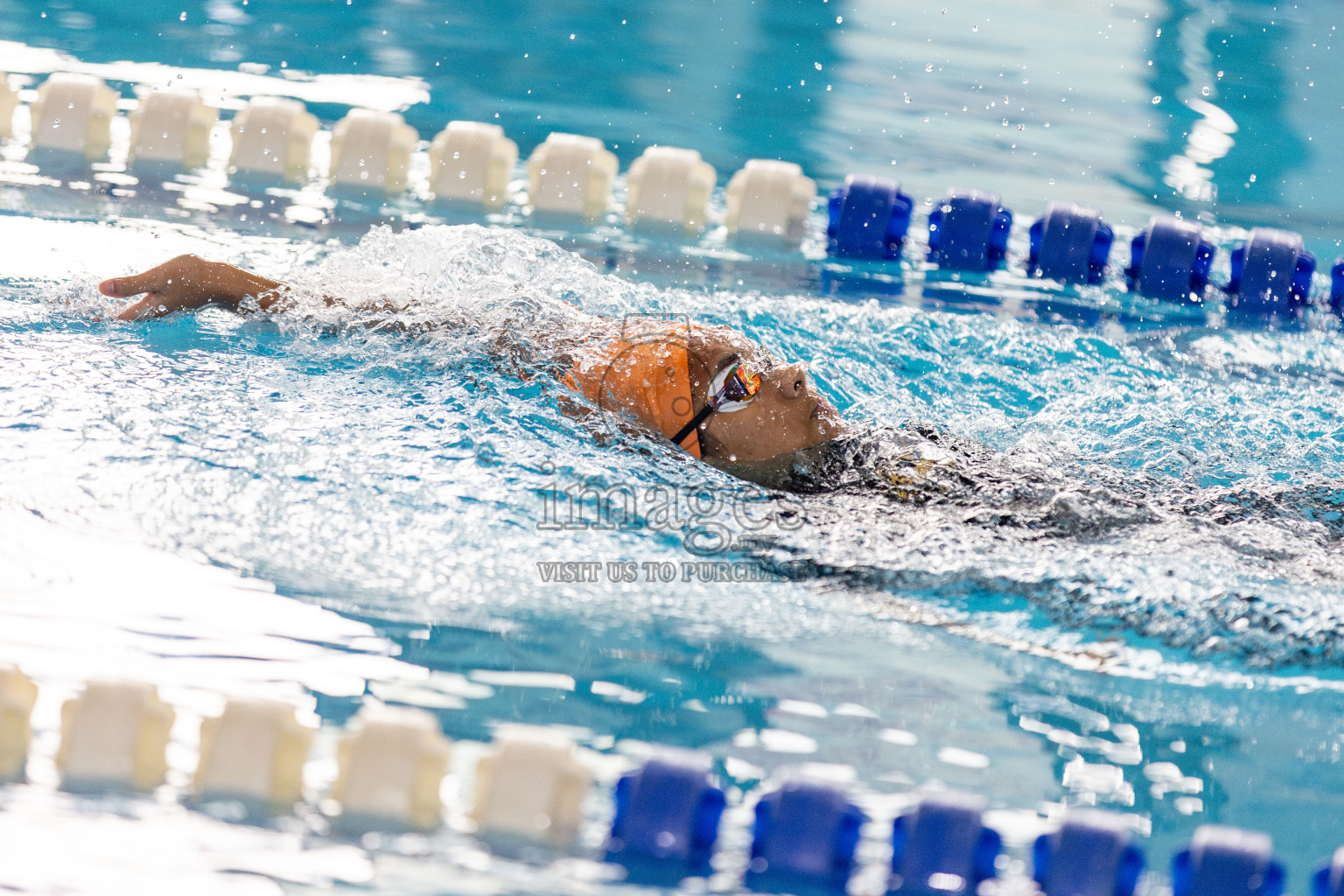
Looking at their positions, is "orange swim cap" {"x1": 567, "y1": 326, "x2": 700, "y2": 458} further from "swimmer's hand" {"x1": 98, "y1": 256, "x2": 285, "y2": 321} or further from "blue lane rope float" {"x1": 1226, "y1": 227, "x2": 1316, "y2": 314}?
"blue lane rope float" {"x1": 1226, "y1": 227, "x2": 1316, "y2": 314}

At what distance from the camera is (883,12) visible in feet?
23.3

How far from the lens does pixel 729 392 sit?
2709 mm

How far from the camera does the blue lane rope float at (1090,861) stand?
1817mm

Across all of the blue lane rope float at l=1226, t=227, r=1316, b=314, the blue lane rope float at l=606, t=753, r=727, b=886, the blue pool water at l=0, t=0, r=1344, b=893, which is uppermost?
the blue lane rope float at l=1226, t=227, r=1316, b=314

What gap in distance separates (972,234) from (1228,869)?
2.83 meters

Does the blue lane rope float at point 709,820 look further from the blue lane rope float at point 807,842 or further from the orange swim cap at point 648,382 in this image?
the orange swim cap at point 648,382

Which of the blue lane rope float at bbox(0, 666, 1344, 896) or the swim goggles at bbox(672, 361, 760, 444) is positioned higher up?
the swim goggles at bbox(672, 361, 760, 444)

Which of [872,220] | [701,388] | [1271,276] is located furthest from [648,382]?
[1271,276]

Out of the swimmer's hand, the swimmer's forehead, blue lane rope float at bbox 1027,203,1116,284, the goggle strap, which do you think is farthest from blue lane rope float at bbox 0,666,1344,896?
blue lane rope float at bbox 1027,203,1116,284

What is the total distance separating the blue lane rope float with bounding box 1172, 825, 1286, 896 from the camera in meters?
1.79

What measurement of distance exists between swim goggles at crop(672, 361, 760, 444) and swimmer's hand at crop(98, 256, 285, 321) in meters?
1.13

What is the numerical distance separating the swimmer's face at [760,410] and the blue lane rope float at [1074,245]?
1822 mm

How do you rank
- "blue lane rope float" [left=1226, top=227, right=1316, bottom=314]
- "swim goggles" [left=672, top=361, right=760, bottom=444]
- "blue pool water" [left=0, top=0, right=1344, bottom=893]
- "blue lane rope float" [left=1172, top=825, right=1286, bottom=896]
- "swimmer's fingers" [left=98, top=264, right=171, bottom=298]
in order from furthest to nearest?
"blue lane rope float" [left=1226, top=227, right=1316, bottom=314] → "swimmer's fingers" [left=98, top=264, right=171, bottom=298] → "swim goggles" [left=672, top=361, right=760, bottom=444] → "blue pool water" [left=0, top=0, right=1344, bottom=893] → "blue lane rope float" [left=1172, top=825, right=1286, bottom=896]

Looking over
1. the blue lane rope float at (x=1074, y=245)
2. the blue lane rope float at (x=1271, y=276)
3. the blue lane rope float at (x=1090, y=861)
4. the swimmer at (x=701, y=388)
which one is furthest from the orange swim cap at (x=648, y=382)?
the blue lane rope float at (x=1271, y=276)
